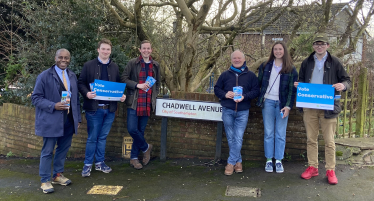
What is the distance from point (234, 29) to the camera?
637 centimetres

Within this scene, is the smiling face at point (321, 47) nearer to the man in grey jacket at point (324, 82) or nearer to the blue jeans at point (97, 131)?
the man in grey jacket at point (324, 82)

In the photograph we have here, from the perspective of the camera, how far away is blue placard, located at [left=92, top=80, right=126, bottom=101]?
14.6ft

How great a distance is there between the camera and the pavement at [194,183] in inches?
151

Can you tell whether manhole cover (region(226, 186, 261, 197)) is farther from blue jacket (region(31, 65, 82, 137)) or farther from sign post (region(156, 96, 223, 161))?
blue jacket (region(31, 65, 82, 137))

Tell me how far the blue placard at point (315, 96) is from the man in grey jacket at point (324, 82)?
0.30 ft

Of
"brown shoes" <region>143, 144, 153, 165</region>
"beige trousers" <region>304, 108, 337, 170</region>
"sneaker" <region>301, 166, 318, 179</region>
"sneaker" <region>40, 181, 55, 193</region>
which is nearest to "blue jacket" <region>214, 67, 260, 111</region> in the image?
"beige trousers" <region>304, 108, 337, 170</region>

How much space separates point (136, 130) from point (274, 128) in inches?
88.8

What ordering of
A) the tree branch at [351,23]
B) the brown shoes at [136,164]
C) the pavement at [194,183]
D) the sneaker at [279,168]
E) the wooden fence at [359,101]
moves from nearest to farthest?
the pavement at [194,183], the sneaker at [279,168], the brown shoes at [136,164], the tree branch at [351,23], the wooden fence at [359,101]

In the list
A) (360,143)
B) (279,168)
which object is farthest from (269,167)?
(360,143)

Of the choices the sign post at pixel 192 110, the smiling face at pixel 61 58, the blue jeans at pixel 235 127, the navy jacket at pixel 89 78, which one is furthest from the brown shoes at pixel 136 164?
the smiling face at pixel 61 58

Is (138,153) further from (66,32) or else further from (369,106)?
(369,106)

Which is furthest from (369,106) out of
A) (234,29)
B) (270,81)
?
(270,81)

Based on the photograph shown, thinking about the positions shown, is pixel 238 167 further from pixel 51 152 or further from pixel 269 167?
pixel 51 152

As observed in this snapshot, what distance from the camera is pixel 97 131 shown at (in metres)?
4.64
